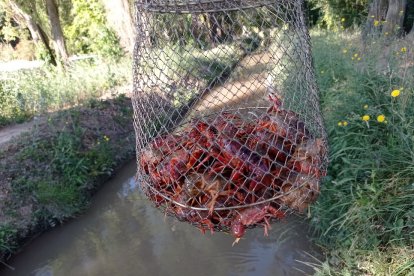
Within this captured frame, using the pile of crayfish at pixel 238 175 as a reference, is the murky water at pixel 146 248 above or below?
below

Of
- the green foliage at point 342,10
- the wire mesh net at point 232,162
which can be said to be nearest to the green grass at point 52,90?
the green foliage at point 342,10

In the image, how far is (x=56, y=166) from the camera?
5.42m

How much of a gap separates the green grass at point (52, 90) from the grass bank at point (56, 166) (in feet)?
3.04

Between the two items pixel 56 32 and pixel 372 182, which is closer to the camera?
pixel 372 182

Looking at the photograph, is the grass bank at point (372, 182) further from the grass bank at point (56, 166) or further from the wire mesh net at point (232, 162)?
the grass bank at point (56, 166)

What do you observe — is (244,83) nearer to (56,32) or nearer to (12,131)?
(12,131)

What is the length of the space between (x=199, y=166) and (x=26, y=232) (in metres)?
3.97

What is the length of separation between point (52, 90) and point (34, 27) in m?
4.57

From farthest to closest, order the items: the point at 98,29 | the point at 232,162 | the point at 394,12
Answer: the point at 98,29, the point at 394,12, the point at 232,162

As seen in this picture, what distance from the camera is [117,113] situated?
696cm

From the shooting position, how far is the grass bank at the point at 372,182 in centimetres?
278

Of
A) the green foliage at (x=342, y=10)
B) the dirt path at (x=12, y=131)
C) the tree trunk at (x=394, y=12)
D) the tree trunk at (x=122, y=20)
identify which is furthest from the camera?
the green foliage at (x=342, y=10)

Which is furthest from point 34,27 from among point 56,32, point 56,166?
point 56,166

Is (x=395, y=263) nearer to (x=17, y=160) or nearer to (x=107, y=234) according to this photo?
(x=107, y=234)
